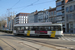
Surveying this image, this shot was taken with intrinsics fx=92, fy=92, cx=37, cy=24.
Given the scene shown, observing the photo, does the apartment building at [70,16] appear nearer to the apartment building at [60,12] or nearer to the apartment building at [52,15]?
the apartment building at [60,12]

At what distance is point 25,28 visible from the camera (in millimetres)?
21859

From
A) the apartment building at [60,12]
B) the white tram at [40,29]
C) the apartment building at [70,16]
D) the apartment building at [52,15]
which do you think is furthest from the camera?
the apartment building at [52,15]

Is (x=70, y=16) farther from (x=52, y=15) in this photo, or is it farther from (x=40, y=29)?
(x=40, y=29)

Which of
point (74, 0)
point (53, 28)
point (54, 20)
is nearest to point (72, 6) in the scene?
point (74, 0)

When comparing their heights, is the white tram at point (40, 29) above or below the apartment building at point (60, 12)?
below

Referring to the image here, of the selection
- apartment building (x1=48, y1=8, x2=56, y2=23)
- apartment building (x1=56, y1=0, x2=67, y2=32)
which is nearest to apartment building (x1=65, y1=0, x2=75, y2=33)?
apartment building (x1=56, y1=0, x2=67, y2=32)

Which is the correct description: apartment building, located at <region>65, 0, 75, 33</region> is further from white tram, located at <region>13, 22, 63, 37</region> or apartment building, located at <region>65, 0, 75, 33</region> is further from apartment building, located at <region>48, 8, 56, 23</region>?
white tram, located at <region>13, 22, 63, 37</region>

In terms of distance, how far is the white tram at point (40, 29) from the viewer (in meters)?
18.2

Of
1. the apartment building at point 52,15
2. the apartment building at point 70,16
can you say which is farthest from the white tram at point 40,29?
the apartment building at point 52,15

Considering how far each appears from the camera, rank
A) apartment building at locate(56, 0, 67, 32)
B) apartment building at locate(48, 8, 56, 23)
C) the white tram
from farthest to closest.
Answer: apartment building at locate(48, 8, 56, 23)
apartment building at locate(56, 0, 67, 32)
the white tram

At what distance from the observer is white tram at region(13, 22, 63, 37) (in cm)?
1819

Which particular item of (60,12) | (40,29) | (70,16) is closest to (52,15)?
(60,12)

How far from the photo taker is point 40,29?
19.8m

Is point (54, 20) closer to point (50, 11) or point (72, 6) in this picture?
point (50, 11)
